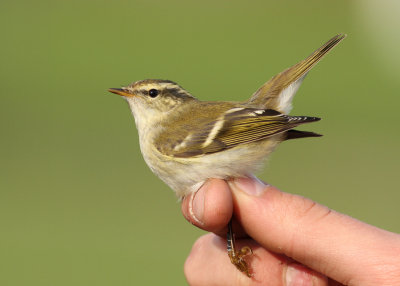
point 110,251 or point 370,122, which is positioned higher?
point 370,122

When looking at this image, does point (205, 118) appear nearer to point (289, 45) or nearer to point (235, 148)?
point (235, 148)

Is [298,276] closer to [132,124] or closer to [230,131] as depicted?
[230,131]

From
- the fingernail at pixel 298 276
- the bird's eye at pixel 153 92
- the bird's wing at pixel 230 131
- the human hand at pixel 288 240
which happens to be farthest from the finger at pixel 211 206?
the bird's eye at pixel 153 92

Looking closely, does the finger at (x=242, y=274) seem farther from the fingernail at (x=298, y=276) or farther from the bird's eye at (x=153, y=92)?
the bird's eye at (x=153, y=92)

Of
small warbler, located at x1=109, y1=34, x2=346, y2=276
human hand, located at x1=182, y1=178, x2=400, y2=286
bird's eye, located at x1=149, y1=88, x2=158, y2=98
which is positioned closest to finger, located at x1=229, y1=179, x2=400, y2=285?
human hand, located at x1=182, y1=178, x2=400, y2=286

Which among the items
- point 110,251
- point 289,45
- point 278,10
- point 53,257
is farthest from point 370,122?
point 278,10

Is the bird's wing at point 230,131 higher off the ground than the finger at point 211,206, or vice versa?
the bird's wing at point 230,131

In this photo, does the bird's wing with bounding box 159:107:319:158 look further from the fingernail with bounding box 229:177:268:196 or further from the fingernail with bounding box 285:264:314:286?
the fingernail with bounding box 285:264:314:286
